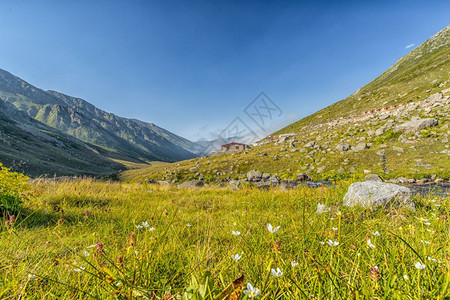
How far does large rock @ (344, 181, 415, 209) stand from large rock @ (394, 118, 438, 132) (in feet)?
87.2

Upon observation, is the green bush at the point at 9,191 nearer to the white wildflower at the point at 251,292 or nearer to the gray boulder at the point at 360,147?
the white wildflower at the point at 251,292

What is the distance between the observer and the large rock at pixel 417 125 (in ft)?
78.6

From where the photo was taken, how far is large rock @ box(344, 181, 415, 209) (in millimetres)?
5207

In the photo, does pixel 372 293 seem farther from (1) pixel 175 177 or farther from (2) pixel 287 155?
(1) pixel 175 177

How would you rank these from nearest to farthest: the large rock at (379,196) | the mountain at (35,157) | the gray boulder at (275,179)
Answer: the large rock at (379,196) → the gray boulder at (275,179) → the mountain at (35,157)

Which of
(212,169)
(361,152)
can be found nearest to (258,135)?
(212,169)

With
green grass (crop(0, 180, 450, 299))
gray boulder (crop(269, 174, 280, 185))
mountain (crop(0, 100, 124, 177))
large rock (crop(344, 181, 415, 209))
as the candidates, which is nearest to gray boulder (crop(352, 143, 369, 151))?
gray boulder (crop(269, 174, 280, 185))

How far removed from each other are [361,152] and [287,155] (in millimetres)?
10985

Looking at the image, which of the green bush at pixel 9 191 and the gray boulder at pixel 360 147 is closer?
the green bush at pixel 9 191

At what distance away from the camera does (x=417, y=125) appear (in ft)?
81.1

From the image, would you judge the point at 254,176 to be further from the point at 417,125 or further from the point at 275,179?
the point at 417,125

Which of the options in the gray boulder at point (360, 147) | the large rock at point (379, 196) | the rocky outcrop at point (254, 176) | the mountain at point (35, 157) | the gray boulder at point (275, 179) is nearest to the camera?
the large rock at point (379, 196)

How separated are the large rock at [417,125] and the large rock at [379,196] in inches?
1046

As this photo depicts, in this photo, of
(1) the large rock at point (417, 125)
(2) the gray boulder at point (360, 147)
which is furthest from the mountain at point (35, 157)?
(1) the large rock at point (417, 125)
